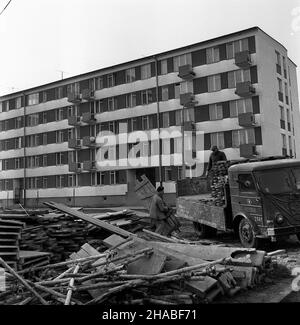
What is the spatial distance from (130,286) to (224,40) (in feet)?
109

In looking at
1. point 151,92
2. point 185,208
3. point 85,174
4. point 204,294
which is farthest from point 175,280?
point 85,174

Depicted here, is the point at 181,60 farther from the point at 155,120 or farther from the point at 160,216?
the point at 160,216

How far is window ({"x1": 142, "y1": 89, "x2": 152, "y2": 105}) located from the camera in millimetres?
40031

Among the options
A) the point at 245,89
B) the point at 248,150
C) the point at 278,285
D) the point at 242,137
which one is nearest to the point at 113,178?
the point at 242,137

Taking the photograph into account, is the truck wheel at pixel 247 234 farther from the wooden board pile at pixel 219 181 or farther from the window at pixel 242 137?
the window at pixel 242 137

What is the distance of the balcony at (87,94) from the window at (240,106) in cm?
1435

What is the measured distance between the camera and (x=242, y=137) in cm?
3416

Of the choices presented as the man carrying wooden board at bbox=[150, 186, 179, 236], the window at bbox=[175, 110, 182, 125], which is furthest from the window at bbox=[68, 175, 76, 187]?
the man carrying wooden board at bbox=[150, 186, 179, 236]

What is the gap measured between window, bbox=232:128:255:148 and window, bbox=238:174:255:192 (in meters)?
24.0

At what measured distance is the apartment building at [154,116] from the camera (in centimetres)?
3422

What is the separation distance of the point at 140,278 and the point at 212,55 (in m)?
33.4

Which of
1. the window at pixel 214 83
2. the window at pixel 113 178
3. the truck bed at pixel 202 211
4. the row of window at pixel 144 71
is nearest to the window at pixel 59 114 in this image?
the row of window at pixel 144 71

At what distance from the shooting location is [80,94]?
41.3 meters

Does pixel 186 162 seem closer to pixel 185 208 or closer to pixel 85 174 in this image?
pixel 85 174
